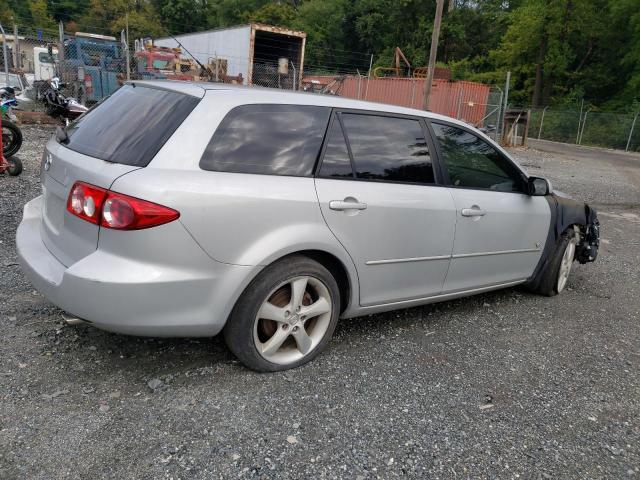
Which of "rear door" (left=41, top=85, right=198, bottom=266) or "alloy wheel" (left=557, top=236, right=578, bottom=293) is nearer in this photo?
"rear door" (left=41, top=85, right=198, bottom=266)

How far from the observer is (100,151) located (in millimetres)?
2777

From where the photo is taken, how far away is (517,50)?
4431 cm

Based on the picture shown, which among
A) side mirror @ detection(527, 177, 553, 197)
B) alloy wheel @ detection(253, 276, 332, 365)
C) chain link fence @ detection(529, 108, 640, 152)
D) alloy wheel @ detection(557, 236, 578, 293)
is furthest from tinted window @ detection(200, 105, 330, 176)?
chain link fence @ detection(529, 108, 640, 152)

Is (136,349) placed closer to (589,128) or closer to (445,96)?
(445,96)

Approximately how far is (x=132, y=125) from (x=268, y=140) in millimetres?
741

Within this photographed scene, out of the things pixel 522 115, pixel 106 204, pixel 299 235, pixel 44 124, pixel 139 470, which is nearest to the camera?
pixel 139 470

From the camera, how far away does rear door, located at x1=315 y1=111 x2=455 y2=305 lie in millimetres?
3086

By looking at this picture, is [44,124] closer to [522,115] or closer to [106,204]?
[106,204]

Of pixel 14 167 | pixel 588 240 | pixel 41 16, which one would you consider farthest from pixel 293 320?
pixel 41 16

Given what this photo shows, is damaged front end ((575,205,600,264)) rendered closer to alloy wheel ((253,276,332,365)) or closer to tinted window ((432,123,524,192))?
tinted window ((432,123,524,192))

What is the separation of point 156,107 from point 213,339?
4.90ft

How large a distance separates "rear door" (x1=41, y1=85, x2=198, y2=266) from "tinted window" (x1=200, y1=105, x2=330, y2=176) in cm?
24

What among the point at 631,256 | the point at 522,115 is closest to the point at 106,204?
the point at 631,256

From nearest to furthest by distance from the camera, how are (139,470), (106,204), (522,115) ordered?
(139,470) → (106,204) → (522,115)
